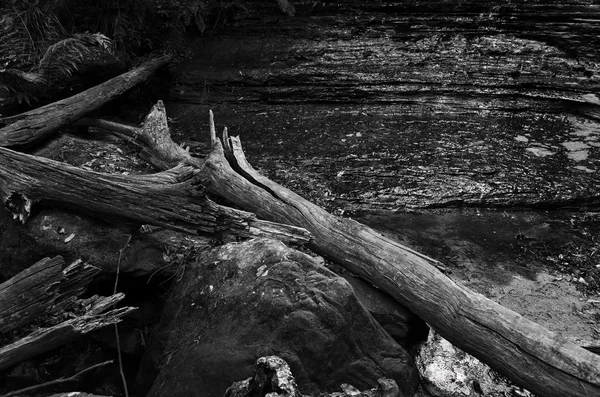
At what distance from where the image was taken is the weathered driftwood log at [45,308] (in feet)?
12.7

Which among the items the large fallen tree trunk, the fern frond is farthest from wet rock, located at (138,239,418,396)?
the fern frond

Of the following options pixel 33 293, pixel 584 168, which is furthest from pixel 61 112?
pixel 584 168

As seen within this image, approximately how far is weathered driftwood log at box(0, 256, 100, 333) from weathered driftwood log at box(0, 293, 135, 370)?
0.57 feet

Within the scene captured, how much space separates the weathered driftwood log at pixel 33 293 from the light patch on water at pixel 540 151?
5111 mm

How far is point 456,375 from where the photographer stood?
14.4 ft

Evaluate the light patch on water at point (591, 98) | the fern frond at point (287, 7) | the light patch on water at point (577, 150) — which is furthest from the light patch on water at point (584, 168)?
the fern frond at point (287, 7)

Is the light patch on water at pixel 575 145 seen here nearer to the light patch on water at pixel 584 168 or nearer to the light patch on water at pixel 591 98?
the light patch on water at pixel 584 168

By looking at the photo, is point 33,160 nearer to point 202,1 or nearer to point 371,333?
point 371,333

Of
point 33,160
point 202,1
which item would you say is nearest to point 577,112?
point 202,1

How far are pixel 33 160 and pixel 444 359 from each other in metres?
3.84

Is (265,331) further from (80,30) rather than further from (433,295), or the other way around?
(80,30)

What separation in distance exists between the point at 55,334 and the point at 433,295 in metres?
2.72

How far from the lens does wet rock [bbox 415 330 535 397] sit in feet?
14.0

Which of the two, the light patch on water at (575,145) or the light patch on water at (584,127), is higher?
the light patch on water at (584,127)
